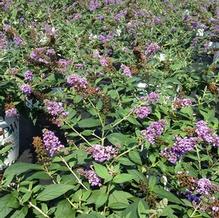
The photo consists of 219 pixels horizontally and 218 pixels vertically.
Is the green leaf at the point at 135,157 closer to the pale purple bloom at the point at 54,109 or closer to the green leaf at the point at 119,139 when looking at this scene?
the green leaf at the point at 119,139

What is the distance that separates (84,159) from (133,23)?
319cm

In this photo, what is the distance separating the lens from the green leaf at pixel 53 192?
149 centimetres

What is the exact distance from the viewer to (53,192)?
150 cm

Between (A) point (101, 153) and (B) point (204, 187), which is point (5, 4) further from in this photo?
(B) point (204, 187)

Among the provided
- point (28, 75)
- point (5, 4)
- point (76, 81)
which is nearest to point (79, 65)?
point (28, 75)

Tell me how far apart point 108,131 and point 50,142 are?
501 millimetres

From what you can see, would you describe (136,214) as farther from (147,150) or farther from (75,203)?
(147,150)

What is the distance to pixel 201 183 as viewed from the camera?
1465mm

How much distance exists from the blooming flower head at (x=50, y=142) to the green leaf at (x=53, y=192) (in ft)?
0.59

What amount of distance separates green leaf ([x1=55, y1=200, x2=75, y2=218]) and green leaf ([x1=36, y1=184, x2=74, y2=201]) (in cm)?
6

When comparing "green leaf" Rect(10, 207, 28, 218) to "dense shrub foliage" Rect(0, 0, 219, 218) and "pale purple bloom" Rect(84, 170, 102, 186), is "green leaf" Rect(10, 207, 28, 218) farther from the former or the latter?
"pale purple bloom" Rect(84, 170, 102, 186)

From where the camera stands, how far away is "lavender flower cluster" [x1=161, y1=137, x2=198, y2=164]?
1.68 m

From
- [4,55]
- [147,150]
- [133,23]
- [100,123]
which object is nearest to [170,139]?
[147,150]

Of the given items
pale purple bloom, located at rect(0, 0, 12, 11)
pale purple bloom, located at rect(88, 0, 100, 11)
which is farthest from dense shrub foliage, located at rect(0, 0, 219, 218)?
pale purple bloom, located at rect(88, 0, 100, 11)
